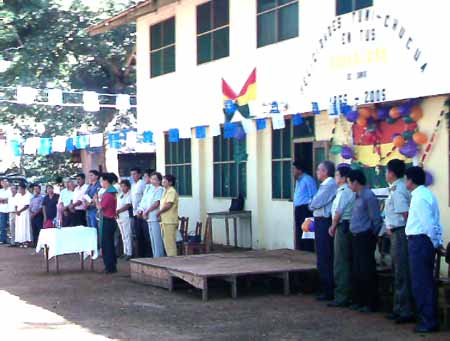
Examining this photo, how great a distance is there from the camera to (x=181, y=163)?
1942cm

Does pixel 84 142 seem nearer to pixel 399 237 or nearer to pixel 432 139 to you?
pixel 432 139

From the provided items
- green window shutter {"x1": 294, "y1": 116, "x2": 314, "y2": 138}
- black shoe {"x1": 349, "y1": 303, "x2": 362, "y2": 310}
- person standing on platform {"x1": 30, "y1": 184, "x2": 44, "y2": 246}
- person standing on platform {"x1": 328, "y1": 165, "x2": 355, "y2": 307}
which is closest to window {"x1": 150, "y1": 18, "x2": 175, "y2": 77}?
person standing on platform {"x1": 30, "y1": 184, "x2": 44, "y2": 246}

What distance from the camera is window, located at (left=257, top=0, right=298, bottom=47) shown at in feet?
48.1

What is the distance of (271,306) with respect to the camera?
11055mm

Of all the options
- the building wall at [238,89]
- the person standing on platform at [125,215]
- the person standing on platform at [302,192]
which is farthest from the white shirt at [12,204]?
the person standing on platform at [302,192]

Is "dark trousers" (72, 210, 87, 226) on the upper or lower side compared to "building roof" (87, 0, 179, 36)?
lower

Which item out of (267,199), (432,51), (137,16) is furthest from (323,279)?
(137,16)

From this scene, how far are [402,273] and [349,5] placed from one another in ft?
16.4

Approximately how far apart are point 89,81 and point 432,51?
60.9ft

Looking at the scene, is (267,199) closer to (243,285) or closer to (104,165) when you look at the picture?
(243,285)

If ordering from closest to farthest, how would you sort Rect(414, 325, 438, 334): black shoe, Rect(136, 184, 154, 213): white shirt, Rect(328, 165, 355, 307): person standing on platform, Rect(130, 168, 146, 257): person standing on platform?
Rect(414, 325, 438, 334): black shoe < Rect(328, 165, 355, 307): person standing on platform < Rect(136, 184, 154, 213): white shirt < Rect(130, 168, 146, 257): person standing on platform

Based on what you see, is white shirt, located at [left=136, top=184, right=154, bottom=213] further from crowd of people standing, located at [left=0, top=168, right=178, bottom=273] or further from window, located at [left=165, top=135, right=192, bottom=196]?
window, located at [left=165, top=135, right=192, bottom=196]

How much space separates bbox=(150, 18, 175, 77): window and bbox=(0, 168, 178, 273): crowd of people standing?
118 inches

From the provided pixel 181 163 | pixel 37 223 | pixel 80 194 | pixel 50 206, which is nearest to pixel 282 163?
pixel 181 163
